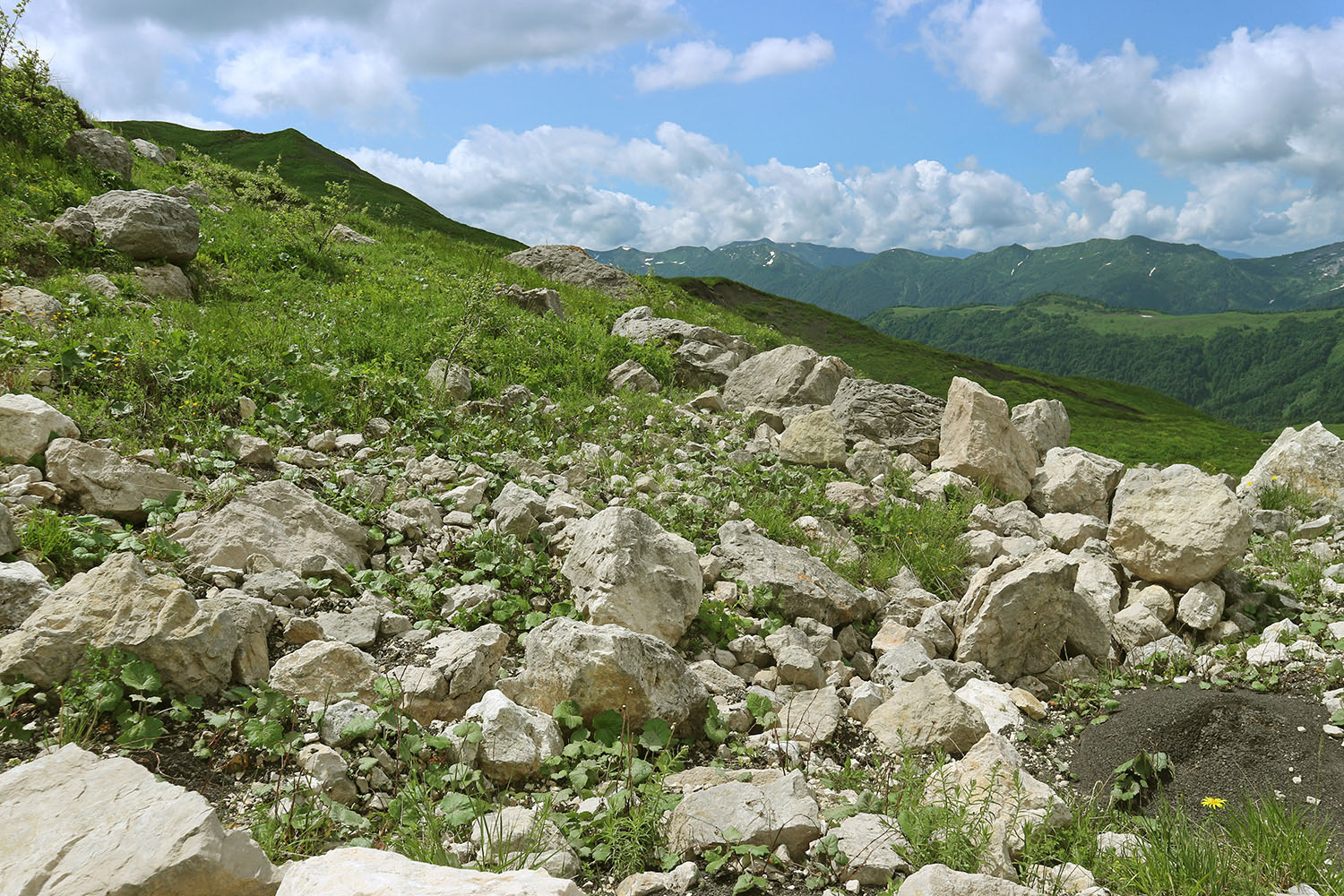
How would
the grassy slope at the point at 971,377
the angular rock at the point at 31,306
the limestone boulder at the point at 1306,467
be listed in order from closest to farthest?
the angular rock at the point at 31,306 < the limestone boulder at the point at 1306,467 < the grassy slope at the point at 971,377

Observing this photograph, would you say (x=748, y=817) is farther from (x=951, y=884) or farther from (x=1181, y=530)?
(x=1181, y=530)

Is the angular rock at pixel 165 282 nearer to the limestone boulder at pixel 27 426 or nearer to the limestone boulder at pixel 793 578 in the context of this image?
the limestone boulder at pixel 27 426

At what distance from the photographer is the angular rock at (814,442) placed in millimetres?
12445

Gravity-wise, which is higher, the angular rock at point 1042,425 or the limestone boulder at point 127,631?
the angular rock at point 1042,425

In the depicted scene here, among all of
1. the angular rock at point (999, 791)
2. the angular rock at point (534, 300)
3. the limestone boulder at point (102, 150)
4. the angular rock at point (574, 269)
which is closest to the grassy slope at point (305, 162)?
the angular rock at point (574, 269)

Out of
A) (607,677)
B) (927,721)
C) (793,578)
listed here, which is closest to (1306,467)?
(793,578)

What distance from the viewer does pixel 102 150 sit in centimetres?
1827

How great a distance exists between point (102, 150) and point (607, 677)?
2105 cm

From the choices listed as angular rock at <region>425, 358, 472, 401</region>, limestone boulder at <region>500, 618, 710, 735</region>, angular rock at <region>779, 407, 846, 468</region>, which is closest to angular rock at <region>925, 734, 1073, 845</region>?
limestone boulder at <region>500, 618, 710, 735</region>

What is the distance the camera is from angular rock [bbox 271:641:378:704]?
5.32 meters

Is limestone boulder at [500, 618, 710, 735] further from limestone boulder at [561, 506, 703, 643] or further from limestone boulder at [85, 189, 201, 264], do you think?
limestone boulder at [85, 189, 201, 264]

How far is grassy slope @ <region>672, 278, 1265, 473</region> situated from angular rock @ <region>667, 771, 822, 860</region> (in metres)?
38.3

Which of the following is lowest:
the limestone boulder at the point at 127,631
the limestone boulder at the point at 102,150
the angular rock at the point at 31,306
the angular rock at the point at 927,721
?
the angular rock at the point at 927,721

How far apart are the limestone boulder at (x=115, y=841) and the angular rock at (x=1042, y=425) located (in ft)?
44.8
